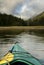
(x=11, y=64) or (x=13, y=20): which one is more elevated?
(x=13, y=20)

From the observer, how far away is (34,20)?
6195 mm

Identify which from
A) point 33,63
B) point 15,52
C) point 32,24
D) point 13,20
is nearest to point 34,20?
point 32,24

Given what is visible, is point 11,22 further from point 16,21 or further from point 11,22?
point 16,21

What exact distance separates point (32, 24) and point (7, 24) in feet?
1.91

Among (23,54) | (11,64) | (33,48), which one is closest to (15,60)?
(11,64)

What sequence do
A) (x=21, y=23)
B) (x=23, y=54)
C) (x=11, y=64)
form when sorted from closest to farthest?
(x=11, y=64), (x=23, y=54), (x=21, y=23)

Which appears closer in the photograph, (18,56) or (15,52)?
(18,56)

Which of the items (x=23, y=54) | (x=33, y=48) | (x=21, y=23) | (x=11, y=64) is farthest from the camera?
(x=33, y=48)

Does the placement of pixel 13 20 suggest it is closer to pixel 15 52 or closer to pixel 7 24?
pixel 7 24

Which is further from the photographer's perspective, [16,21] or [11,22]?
[11,22]

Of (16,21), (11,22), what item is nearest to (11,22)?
(11,22)

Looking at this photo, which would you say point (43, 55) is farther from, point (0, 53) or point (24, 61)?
point (24, 61)

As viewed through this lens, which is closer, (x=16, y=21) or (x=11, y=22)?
(x=16, y=21)

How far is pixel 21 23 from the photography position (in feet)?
19.3
